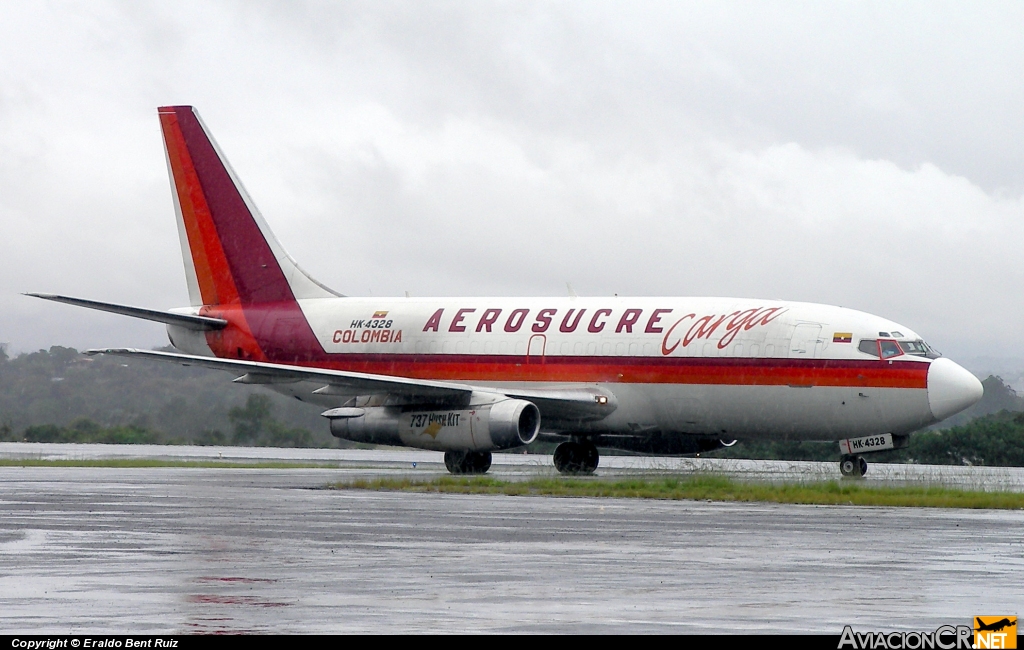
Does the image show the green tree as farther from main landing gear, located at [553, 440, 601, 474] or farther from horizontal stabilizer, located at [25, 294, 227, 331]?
main landing gear, located at [553, 440, 601, 474]

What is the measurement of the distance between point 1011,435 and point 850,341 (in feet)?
44.0

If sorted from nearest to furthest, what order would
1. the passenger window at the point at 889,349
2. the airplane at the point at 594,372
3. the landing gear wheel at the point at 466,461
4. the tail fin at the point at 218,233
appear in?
the passenger window at the point at 889,349
the airplane at the point at 594,372
the landing gear wheel at the point at 466,461
the tail fin at the point at 218,233

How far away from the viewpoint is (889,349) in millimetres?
31531

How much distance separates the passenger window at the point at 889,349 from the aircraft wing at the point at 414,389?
5.83 meters

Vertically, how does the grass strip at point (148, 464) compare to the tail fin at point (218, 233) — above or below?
below

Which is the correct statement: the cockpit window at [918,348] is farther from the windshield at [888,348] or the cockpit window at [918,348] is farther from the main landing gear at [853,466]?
the main landing gear at [853,466]

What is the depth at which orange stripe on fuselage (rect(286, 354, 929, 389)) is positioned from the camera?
31.3 metres

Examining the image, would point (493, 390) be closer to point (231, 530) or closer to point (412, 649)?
point (231, 530)

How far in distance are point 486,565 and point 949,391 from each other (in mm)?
19242

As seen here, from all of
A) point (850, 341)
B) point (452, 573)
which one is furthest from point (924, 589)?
point (850, 341)

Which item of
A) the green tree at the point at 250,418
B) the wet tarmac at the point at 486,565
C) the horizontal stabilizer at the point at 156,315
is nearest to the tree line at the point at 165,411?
the green tree at the point at 250,418

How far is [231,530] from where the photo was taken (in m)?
17.5

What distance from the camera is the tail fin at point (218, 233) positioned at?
133 ft

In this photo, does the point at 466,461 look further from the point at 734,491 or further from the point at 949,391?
the point at 949,391
